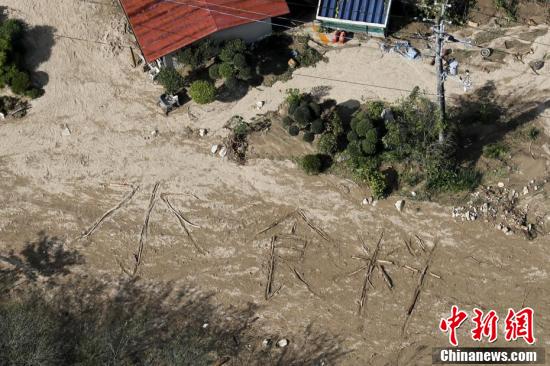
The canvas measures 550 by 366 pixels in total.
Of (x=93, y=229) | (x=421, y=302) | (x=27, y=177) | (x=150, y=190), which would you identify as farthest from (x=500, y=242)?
(x=27, y=177)

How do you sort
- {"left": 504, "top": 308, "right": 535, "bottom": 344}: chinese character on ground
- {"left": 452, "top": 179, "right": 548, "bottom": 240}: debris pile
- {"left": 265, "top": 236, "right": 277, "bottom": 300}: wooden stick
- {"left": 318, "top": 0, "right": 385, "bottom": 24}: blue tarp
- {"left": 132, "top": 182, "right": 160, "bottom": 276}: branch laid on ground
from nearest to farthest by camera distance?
{"left": 504, "top": 308, "right": 535, "bottom": 344}: chinese character on ground → {"left": 265, "top": 236, "right": 277, "bottom": 300}: wooden stick → {"left": 452, "top": 179, "right": 548, "bottom": 240}: debris pile → {"left": 132, "top": 182, "right": 160, "bottom": 276}: branch laid on ground → {"left": 318, "top": 0, "right": 385, "bottom": 24}: blue tarp

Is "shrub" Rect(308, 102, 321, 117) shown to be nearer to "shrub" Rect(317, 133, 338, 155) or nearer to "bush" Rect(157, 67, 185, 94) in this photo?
"shrub" Rect(317, 133, 338, 155)

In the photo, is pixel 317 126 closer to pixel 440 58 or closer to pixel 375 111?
pixel 375 111

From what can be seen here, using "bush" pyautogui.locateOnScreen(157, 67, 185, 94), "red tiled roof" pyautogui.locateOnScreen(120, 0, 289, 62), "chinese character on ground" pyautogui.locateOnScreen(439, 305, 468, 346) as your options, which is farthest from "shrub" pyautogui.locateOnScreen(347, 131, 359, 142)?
"chinese character on ground" pyautogui.locateOnScreen(439, 305, 468, 346)

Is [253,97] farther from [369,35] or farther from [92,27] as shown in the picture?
[92,27]

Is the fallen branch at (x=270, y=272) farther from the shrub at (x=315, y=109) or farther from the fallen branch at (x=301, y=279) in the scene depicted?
the shrub at (x=315, y=109)
